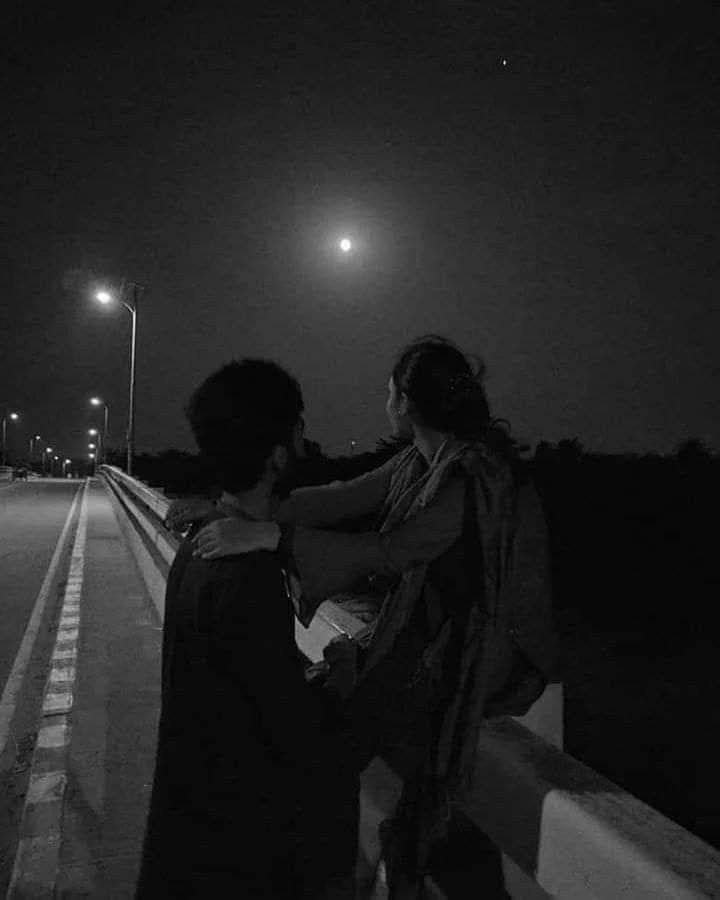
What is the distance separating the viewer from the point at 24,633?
26.3ft

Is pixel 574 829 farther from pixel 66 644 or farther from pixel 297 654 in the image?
pixel 66 644

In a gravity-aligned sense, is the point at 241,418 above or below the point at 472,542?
above

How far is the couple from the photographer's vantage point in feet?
5.07

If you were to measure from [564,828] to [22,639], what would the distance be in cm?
736

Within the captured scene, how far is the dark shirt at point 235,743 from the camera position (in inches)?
59.2

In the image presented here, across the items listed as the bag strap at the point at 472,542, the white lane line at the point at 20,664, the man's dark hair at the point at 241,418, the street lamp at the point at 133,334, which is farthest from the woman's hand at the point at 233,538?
the street lamp at the point at 133,334

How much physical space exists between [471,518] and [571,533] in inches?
1135

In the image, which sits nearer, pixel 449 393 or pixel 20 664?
pixel 449 393

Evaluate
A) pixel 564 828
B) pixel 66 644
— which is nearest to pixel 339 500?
pixel 564 828

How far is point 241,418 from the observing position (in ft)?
5.49

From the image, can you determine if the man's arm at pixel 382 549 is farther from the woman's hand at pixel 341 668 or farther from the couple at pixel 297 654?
the woman's hand at pixel 341 668

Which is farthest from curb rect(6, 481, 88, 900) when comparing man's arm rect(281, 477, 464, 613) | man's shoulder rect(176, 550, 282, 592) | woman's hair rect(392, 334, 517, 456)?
woman's hair rect(392, 334, 517, 456)

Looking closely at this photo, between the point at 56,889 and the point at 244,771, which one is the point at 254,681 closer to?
the point at 244,771

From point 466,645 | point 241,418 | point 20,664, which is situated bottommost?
point 20,664
